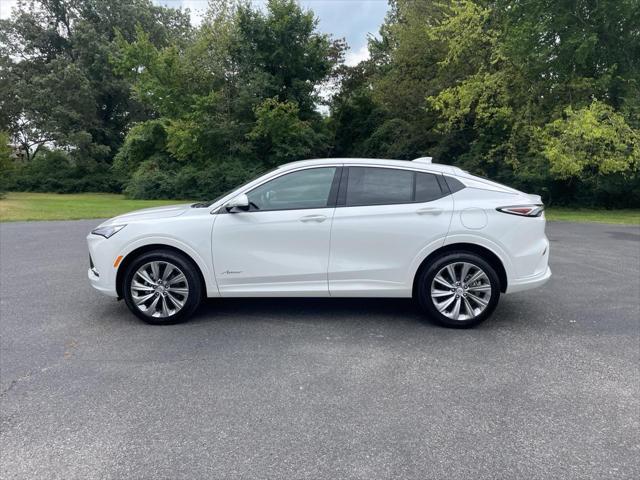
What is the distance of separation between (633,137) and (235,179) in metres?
19.5

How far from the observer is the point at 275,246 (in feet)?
15.4

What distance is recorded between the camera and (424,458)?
2.60 m

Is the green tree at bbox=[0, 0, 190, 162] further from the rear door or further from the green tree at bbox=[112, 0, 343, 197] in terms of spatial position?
the rear door

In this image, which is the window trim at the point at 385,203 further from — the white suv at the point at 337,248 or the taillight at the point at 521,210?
the taillight at the point at 521,210

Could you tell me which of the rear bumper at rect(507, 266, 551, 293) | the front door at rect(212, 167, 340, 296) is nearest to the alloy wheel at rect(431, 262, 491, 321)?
the rear bumper at rect(507, 266, 551, 293)

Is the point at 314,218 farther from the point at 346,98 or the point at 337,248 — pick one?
the point at 346,98

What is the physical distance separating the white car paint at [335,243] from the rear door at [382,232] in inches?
0.4

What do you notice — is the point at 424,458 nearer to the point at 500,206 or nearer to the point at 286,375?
the point at 286,375

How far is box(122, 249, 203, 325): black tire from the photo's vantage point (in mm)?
4684

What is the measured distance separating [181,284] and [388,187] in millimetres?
2376

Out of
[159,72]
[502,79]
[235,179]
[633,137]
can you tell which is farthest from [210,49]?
[633,137]

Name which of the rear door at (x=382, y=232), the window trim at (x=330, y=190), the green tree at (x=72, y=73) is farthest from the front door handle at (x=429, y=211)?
the green tree at (x=72, y=73)

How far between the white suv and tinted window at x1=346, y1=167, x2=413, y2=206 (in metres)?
0.01

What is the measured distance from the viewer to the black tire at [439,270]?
462cm
